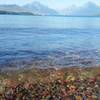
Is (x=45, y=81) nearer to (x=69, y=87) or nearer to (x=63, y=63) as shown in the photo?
(x=69, y=87)

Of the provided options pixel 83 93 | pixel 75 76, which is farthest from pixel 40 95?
pixel 75 76

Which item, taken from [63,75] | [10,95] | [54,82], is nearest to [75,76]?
[63,75]

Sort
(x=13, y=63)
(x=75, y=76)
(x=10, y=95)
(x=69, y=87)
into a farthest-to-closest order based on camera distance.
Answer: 1. (x=13, y=63)
2. (x=75, y=76)
3. (x=69, y=87)
4. (x=10, y=95)

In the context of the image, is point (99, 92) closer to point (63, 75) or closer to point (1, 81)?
point (63, 75)

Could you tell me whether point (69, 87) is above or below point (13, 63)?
above

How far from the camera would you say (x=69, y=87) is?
11344 mm

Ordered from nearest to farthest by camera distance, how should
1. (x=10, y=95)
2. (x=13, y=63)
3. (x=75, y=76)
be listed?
(x=10, y=95), (x=75, y=76), (x=13, y=63)

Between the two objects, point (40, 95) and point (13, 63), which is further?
point (13, 63)

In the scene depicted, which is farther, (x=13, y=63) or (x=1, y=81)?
(x=13, y=63)

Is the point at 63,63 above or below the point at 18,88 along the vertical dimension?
below

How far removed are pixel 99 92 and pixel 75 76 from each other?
174cm

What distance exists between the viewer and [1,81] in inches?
457

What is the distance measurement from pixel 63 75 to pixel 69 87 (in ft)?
4.79

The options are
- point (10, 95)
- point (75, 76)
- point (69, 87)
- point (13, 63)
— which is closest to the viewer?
point (10, 95)
